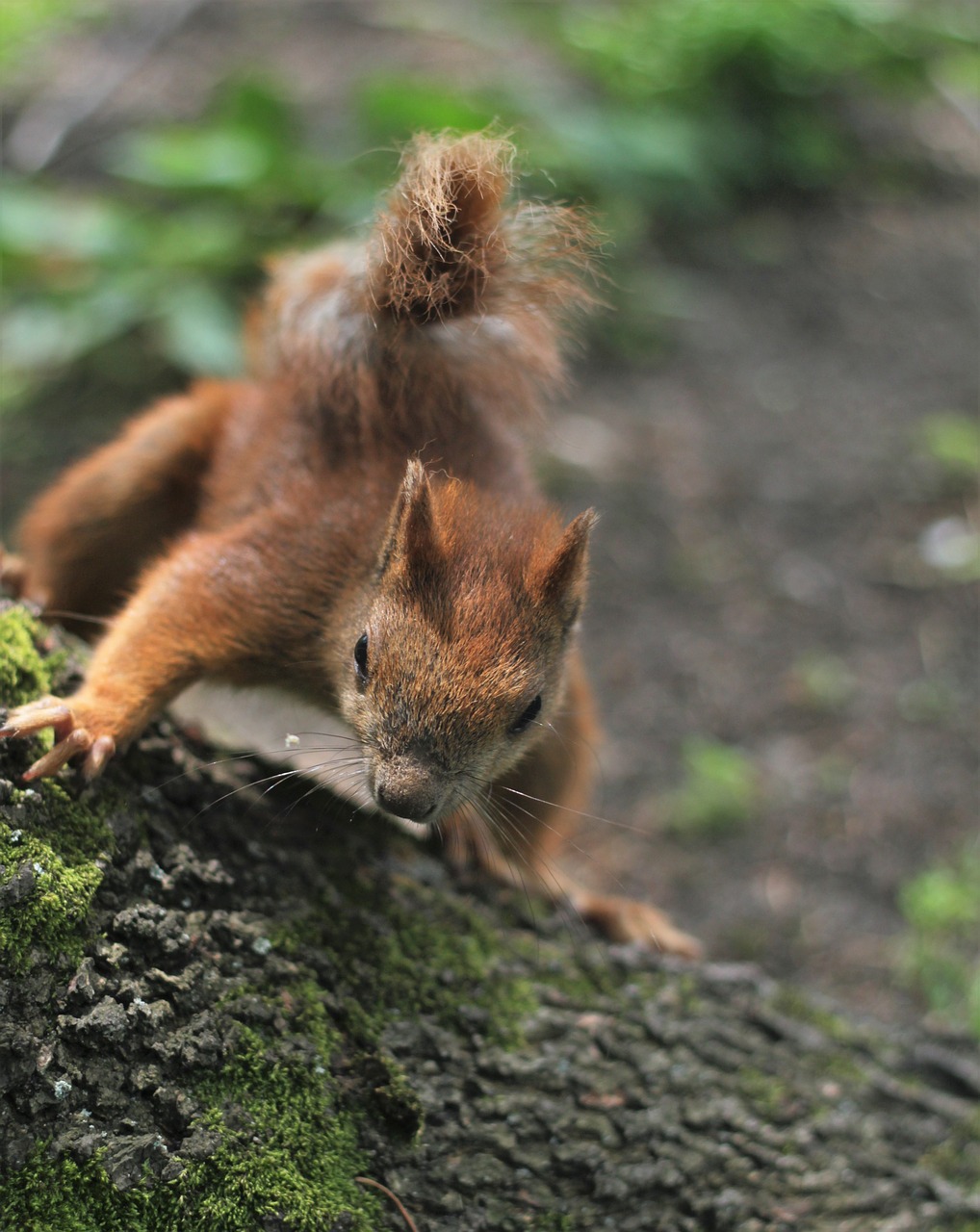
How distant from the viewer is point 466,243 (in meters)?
2.27

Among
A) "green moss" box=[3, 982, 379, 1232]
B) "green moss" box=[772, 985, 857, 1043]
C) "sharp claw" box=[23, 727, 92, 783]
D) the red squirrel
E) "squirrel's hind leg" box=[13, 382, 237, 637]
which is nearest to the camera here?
"green moss" box=[3, 982, 379, 1232]

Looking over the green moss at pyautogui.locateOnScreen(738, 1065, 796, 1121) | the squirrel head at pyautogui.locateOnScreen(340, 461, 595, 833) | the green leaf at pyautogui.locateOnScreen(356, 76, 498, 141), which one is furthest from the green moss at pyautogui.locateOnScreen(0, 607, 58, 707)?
the green leaf at pyautogui.locateOnScreen(356, 76, 498, 141)

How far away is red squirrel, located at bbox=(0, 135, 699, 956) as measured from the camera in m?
2.08

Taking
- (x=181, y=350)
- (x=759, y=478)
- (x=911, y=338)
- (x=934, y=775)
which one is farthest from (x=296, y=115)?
(x=934, y=775)

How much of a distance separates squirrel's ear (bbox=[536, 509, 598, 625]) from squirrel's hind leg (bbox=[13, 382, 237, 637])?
1.15 metres

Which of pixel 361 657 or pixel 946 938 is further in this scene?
pixel 946 938

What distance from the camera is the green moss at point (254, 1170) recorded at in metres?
1.51

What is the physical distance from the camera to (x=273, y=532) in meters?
2.47

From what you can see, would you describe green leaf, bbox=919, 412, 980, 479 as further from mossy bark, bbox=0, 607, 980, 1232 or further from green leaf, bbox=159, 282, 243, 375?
mossy bark, bbox=0, 607, 980, 1232

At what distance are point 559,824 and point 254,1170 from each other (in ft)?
5.18

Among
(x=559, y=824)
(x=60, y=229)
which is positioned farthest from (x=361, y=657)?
(x=60, y=229)

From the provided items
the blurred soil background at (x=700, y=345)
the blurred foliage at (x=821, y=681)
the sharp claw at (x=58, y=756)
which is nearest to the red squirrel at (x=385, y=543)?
the sharp claw at (x=58, y=756)

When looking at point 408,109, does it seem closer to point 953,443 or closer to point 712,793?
point 953,443

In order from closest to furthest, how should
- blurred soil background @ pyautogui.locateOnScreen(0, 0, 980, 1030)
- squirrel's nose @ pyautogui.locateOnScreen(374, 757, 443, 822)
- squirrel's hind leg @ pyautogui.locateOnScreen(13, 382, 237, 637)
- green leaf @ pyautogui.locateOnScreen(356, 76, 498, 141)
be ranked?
squirrel's nose @ pyautogui.locateOnScreen(374, 757, 443, 822) → squirrel's hind leg @ pyautogui.locateOnScreen(13, 382, 237, 637) → blurred soil background @ pyautogui.locateOnScreen(0, 0, 980, 1030) → green leaf @ pyautogui.locateOnScreen(356, 76, 498, 141)
